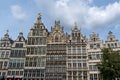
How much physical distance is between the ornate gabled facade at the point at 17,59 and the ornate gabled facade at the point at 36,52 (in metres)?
1.20

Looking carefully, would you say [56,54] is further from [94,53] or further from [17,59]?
[17,59]

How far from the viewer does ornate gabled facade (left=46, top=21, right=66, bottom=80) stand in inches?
1656

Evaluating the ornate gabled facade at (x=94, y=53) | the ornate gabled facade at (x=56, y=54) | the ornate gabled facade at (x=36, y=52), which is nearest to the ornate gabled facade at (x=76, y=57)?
the ornate gabled facade at (x=94, y=53)

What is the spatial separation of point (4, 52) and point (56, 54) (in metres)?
13.0

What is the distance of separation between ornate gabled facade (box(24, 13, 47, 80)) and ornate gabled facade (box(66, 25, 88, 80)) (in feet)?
19.8

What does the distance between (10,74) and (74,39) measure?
57.3 ft

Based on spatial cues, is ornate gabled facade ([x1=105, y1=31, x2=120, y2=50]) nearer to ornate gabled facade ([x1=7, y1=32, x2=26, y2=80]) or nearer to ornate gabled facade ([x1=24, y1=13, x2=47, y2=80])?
ornate gabled facade ([x1=24, y1=13, x2=47, y2=80])

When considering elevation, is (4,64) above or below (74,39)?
below

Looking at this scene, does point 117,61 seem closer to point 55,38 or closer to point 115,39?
point 115,39

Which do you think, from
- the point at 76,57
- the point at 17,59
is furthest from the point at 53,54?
the point at 17,59

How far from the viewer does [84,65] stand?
42.7 metres

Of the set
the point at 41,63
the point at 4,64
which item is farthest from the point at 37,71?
the point at 4,64

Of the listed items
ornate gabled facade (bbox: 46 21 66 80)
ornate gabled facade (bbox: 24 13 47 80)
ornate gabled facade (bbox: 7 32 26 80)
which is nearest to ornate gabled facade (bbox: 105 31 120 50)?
ornate gabled facade (bbox: 46 21 66 80)

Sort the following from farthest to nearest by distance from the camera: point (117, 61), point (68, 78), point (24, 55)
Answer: point (24, 55) < point (68, 78) < point (117, 61)
